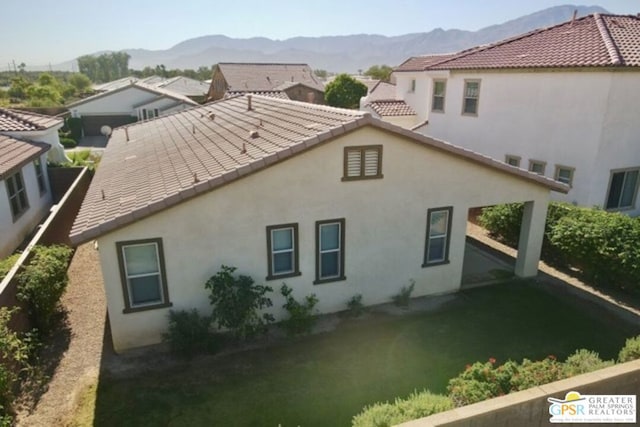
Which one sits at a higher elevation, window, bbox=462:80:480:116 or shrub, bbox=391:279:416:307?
window, bbox=462:80:480:116

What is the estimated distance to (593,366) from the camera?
694 cm

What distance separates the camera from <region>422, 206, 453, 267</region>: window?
11875 millimetres

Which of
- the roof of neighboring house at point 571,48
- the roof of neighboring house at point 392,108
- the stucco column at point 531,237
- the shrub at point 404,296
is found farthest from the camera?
the roof of neighboring house at point 392,108

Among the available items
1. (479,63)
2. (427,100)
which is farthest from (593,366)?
(427,100)

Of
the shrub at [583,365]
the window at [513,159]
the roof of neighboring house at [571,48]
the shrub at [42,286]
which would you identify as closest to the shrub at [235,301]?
the shrub at [42,286]

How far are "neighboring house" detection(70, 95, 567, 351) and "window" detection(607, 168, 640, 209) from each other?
249 inches

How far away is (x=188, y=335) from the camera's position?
9.54 m

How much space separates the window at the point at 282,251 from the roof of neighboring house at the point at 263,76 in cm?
4702

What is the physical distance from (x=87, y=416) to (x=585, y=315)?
11.8 metres

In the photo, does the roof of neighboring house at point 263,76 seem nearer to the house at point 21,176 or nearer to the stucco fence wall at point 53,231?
the house at point 21,176

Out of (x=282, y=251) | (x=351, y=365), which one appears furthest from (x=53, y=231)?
(x=351, y=365)

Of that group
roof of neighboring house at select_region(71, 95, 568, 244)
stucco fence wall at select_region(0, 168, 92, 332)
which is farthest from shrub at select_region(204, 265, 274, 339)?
stucco fence wall at select_region(0, 168, 92, 332)

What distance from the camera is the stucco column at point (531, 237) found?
12.9 metres

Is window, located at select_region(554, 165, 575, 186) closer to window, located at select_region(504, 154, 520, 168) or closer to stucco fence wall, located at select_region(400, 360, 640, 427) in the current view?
window, located at select_region(504, 154, 520, 168)
